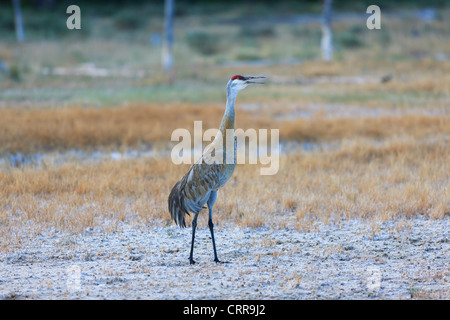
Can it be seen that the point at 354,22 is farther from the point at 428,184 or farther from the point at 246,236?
the point at 246,236

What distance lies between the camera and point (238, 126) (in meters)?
13.6

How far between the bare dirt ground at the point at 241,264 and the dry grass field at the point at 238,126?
0.23m

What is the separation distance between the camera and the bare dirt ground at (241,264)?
18.1ft

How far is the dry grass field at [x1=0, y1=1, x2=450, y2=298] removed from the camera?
316 inches

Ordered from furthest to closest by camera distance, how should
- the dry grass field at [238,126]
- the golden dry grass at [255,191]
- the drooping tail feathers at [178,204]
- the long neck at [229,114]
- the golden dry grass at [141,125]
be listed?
the golden dry grass at [141,125] < the dry grass field at [238,126] < the golden dry grass at [255,191] < the drooping tail feathers at [178,204] < the long neck at [229,114]

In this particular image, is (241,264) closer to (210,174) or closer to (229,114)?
(210,174)

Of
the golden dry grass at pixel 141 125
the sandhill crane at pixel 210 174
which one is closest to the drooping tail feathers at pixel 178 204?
the sandhill crane at pixel 210 174

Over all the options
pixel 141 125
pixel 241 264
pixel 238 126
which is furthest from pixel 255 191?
pixel 141 125

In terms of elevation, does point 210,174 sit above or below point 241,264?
above

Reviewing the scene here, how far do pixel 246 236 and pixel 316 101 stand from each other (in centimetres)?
981

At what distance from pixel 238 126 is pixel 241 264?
7.59 meters

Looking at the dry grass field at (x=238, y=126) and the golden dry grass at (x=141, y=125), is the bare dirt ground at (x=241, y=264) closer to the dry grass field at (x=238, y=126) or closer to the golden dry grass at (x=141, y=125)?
the dry grass field at (x=238, y=126)

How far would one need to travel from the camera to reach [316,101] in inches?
648
